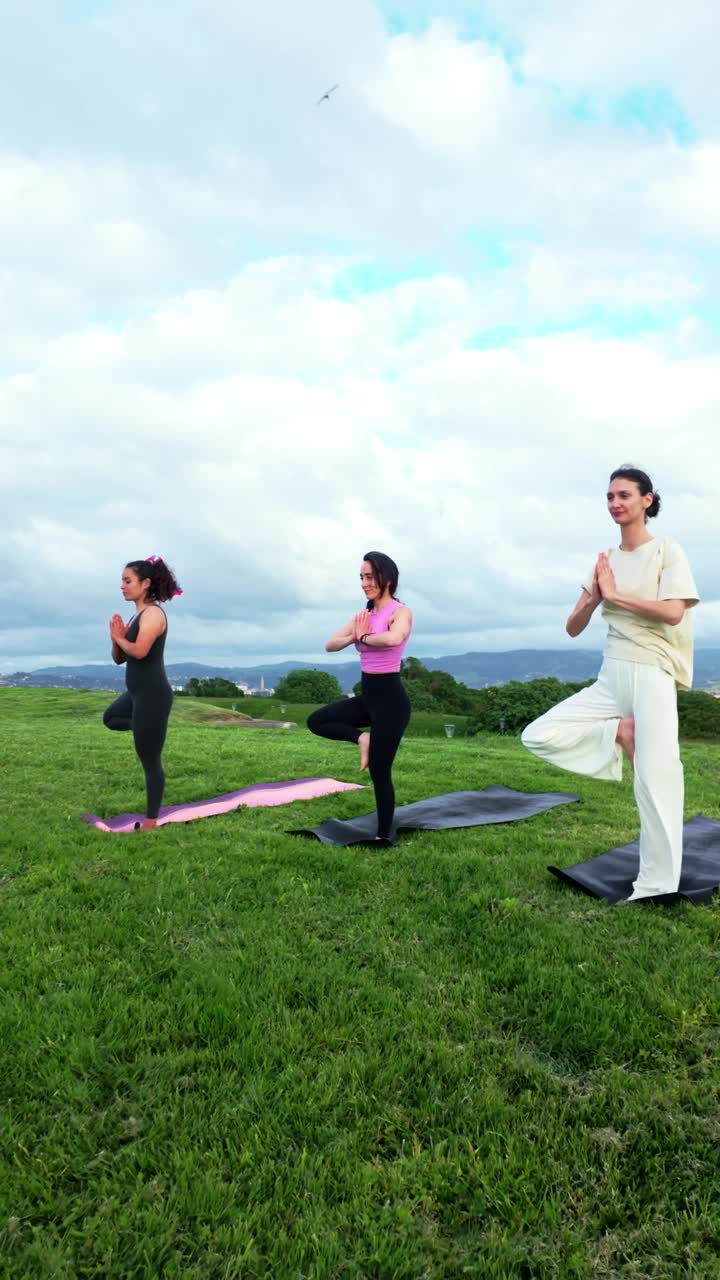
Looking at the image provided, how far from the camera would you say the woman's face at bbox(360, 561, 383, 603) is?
6766 mm

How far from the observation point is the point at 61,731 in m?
17.8

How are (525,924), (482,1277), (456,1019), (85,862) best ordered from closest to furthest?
(482,1277) → (456,1019) → (525,924) → (85,862)

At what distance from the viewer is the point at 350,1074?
3.22 meters

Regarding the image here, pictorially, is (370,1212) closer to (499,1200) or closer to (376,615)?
(499,1200)

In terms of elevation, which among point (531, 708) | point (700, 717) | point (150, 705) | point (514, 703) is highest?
point (150, 705)

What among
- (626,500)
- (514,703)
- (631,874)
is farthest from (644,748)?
(514,703)

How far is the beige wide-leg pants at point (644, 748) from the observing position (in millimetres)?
5266

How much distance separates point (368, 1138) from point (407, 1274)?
22.4 inches

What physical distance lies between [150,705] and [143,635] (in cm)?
72

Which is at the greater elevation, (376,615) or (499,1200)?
(376,615)

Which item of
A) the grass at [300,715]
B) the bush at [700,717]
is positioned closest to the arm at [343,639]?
the grass at [300,715]

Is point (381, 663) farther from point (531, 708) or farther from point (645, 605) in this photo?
point (531, 708)

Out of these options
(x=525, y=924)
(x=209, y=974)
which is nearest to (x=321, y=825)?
(x=525, y=924)

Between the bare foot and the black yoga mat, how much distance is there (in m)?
0.98
